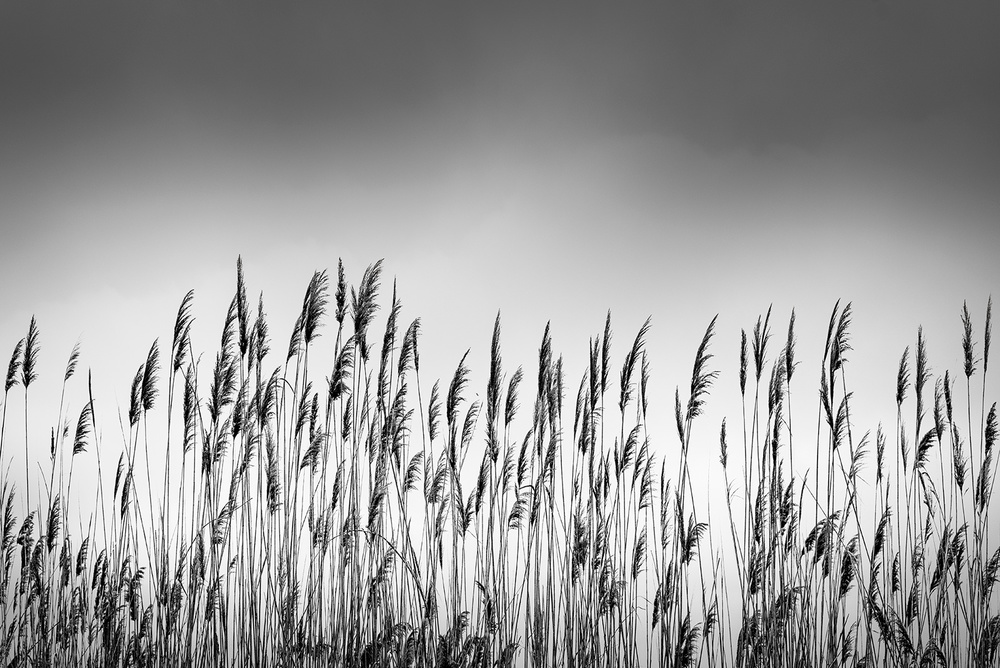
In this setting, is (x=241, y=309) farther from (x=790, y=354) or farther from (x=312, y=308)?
(x=790, y=354)

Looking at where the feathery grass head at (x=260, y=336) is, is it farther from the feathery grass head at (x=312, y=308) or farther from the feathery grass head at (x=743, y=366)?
the feathery grass head at (x=743, y=366)

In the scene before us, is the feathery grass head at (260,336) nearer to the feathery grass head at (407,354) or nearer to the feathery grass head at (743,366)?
the feathery grass head at (407,354)

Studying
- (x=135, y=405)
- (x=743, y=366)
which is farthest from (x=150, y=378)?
(x=743, y=366)

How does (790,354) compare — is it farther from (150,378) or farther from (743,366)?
(150,378)

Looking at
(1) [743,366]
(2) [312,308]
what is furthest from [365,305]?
(1) [743,366]

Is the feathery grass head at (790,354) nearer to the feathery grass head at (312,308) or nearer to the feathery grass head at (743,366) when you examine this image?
the feathery grass head at (743,366)

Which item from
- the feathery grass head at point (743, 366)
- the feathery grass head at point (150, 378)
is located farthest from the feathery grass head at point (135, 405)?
the feathery grass head at point (743, 366)

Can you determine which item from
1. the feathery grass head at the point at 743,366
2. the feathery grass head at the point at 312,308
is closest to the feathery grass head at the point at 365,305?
the feathery grass head at the point at 312,308

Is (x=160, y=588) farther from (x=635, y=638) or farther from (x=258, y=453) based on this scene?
(x=635, y=638)

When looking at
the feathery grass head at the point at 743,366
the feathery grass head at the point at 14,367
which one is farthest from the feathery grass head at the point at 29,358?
the feathery grass head at the point at 743,366

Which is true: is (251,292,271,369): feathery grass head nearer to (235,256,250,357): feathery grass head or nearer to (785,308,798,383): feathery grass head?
(235,256,250,357): feathery grass head

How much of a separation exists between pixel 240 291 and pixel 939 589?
3260 millimetres

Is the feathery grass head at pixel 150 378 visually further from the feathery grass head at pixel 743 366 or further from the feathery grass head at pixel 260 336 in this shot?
the feathery grass head at pixel 743 366

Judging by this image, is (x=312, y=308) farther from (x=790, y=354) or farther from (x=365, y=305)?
(x=790, y=354)
